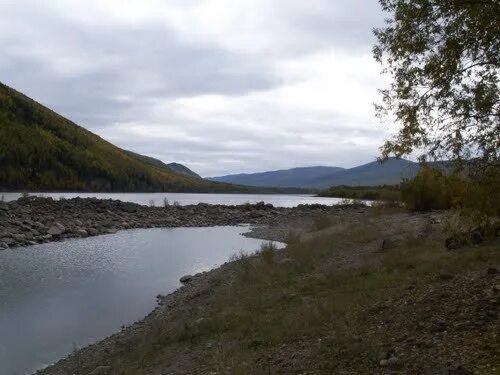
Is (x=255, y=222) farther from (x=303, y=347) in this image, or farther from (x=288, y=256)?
(x=303, y=347)

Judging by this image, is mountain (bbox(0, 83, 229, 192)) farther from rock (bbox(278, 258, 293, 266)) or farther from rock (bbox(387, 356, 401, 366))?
rock (bbox(387, 356, 401, 366))

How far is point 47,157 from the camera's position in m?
123

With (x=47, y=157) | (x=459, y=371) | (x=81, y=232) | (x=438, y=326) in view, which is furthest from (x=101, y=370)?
(x=47, y=157)

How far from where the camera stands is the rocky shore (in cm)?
4212

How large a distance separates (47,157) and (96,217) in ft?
250

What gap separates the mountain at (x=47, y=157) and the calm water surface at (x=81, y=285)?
7896 cm

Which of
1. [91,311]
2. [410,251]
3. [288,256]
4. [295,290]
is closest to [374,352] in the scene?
[295,290]

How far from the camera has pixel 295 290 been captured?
51.6 feet

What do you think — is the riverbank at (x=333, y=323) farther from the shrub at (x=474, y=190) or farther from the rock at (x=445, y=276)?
the shrub at (x=474, y=190)

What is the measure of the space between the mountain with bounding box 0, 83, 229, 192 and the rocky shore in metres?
55.9

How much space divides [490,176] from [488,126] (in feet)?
3.12

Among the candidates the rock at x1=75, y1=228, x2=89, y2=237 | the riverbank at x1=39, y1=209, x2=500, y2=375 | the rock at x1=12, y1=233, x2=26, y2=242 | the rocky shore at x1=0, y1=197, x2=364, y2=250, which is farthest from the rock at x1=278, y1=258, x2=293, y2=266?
the rock at x1=75, y1=228, x2=89, y2=237

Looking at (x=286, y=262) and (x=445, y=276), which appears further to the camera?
(x=286, y=262)

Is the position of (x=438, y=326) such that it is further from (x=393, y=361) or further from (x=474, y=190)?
(x=474, y=190)
